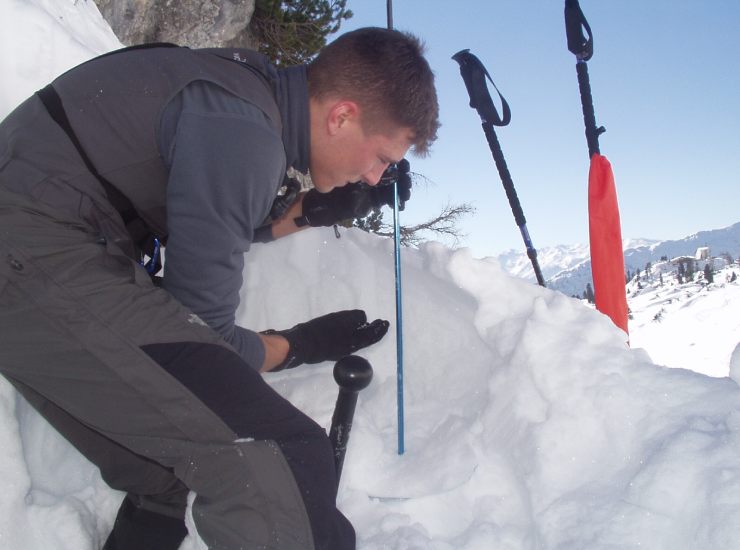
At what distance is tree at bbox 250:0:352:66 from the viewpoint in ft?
37.3

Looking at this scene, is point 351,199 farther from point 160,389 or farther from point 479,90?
point 479,90

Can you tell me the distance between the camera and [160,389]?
1509 mm

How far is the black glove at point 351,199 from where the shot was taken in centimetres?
298

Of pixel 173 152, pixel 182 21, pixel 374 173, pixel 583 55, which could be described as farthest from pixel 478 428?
pixel 182 21

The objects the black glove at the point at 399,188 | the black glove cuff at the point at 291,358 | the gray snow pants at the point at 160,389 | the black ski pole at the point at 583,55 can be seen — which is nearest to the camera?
the gray snow pants at the point at 160,389

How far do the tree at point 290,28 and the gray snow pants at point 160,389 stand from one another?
35.5ft

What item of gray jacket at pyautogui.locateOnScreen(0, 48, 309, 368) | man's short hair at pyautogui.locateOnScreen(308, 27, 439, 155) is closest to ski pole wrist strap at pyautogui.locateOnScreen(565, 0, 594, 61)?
man's short hair at pyautogui.locateOnScreen(308, 27, 439, 155)

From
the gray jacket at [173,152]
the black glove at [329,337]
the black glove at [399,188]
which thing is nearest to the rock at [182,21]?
the black glove at [399,188]

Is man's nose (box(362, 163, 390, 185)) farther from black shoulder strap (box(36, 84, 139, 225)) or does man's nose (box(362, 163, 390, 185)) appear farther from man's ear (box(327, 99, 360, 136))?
black shoulder strap (box(36, 84, 139, 225))

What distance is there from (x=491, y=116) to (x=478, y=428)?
→ 331cm

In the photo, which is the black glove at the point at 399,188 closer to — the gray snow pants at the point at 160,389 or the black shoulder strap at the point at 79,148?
the black shoulder strap at the point at 79,148

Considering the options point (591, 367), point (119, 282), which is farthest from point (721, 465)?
point (119, 282)

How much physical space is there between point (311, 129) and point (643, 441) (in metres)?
1.65

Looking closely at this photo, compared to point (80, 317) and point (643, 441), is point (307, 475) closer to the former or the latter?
point (80, 317)
